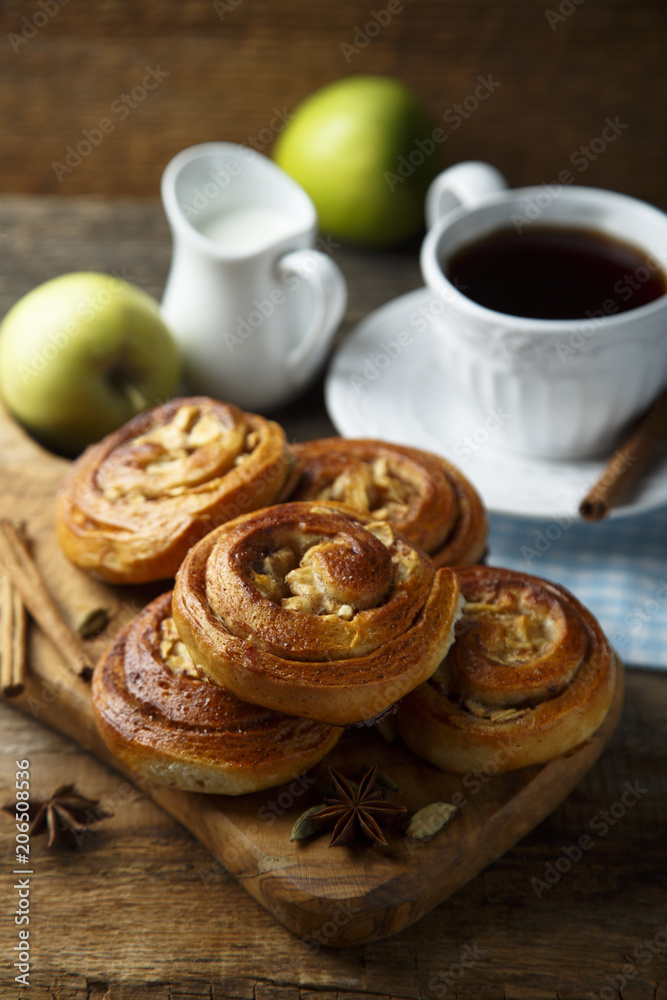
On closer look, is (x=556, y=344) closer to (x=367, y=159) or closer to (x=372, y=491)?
(x=372, y=491)

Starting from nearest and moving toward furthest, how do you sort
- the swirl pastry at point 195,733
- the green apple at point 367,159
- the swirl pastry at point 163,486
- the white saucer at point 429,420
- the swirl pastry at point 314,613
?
the swirl pastry at point 314,613 < the swirl pastry at point 195,733 < the swirl pastry at point 163,486 < the white saucer at point 429,420 < the green apple at point 367,159

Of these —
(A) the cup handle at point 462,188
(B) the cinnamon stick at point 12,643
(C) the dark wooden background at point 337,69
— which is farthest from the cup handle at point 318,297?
(C) the dark wooden background at point 337,69

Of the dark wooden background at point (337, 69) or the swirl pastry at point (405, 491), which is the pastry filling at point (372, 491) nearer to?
the swirl pastry at point (405, 491)

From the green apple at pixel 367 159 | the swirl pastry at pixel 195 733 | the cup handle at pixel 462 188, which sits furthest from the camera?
the green apple at pixel 367 159

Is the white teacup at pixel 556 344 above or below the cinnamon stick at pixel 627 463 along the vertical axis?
above

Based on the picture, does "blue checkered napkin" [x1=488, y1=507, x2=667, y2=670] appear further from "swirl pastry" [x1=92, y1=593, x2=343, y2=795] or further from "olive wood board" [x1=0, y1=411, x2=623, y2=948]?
"swirl pastry" [x1=92, y1=593, x2=343, y2=795]

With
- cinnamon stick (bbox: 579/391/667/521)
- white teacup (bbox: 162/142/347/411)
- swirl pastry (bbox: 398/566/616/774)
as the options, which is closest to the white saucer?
cinnamon stick (bbox: 579/391/667/521)

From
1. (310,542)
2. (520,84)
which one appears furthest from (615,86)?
(310,542)
